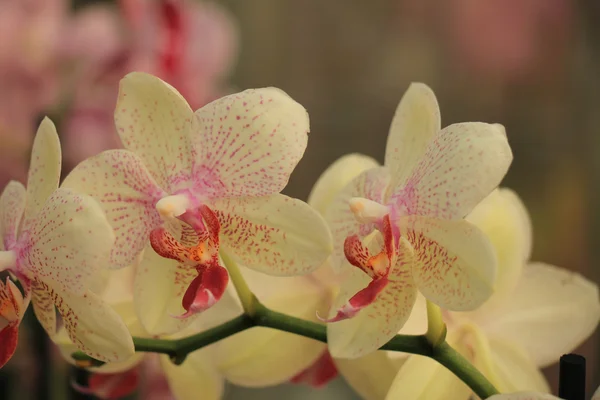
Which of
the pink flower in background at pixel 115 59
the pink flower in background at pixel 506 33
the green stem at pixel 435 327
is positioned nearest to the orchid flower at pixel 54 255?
the green stem at pixel 435 327

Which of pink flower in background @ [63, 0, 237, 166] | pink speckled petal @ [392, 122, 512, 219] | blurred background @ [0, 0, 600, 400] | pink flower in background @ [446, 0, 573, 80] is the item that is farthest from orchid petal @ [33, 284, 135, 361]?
pink flower in background @ [446, 0, 573, 80]

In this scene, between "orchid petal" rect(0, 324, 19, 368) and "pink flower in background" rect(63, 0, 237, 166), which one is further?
"pink flower in background" rect(63, 0, 237, 166)

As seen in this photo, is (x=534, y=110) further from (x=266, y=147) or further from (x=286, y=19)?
(x=266, y=147)

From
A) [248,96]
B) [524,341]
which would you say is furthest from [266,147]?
[524,341]

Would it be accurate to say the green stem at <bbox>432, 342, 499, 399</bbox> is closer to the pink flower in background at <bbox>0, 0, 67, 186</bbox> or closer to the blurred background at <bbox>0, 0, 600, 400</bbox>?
the pink flower in background at <bbox>0, 0, 67, 186</bbox>

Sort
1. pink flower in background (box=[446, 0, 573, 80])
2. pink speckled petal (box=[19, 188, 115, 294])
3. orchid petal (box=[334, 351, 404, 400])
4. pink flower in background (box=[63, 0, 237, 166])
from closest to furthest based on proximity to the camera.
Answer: pink speckled petal (box=[19, 188, 115, 294]) → orchid petal (box=[334, 351, 404, 400]) → pink flower in background (box=[63, 0, 237, 166]) → pink flower in background (box=[446, 0, 573, 80])

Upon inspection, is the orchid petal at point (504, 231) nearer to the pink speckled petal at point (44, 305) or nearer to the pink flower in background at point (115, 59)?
the pink speckled petal at point (44, 305)

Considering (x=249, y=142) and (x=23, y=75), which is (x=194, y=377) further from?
(x=23, y=75)
